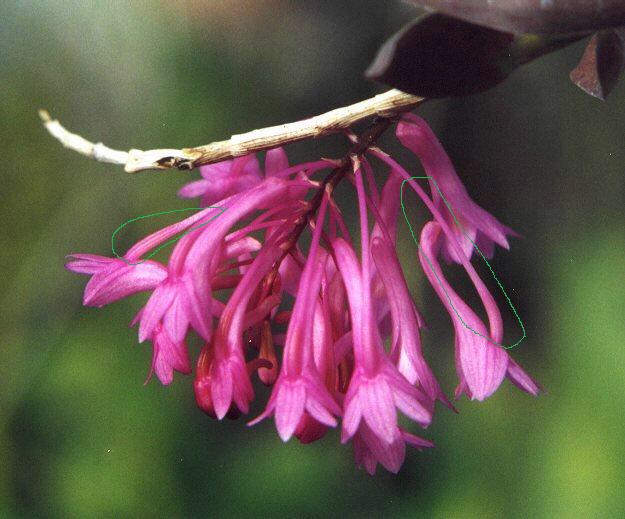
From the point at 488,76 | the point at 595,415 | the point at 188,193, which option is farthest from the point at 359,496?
the point at 488,76

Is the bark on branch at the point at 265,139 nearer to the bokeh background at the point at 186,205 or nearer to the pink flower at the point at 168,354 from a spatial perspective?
the pink flower at the point at 168,354

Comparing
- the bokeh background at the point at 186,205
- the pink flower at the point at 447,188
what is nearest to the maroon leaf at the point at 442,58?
the pink flower at the point at 447,188

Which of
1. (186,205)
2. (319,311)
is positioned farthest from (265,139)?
(186,205)

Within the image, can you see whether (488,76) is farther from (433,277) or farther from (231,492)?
(231,492)

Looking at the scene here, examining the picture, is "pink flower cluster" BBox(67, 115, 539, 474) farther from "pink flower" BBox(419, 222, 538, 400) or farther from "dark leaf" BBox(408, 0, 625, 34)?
"dark leaf" BBox(408, 0, 625, 34)

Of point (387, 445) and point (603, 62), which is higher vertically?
point (603, 62)

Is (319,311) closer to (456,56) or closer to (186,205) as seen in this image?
(456,56)
